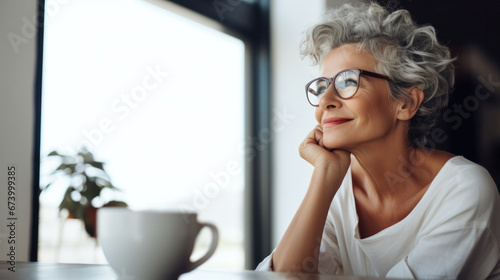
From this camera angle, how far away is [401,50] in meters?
1.55

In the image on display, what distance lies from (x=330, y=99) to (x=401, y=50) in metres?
0.29

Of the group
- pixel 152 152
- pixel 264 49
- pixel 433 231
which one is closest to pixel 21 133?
pixel 152 152

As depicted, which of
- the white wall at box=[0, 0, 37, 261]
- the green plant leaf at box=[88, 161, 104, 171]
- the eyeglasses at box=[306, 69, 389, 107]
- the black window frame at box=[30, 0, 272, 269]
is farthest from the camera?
the black window frame at box=[30, 0, 272, 269]

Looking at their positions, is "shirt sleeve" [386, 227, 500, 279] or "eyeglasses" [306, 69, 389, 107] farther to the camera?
"eyeglasses" [306, 69, 389, 107]

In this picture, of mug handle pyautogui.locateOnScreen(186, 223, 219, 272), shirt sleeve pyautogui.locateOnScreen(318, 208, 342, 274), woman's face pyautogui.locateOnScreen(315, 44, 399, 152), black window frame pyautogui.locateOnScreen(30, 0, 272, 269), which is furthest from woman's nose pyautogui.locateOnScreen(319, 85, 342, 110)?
black window frame pyautogui.locateOnScreen(30, 0, 272, 269)

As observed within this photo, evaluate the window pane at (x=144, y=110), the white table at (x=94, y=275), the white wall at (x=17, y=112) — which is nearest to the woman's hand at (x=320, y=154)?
the window pane at (x=144, y=110)

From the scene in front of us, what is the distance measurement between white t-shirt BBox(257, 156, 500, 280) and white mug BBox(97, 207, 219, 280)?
0.72m

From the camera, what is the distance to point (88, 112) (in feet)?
6.45

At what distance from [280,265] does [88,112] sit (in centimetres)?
115

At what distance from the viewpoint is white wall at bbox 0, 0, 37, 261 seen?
1.65 m

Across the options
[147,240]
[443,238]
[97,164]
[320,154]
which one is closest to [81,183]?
[97,164]

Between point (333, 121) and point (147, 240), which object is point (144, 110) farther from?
point (147, 240)

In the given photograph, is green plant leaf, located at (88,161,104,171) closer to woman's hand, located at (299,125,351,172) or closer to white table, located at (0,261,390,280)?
woman's hand, located at (299,125,351,172)

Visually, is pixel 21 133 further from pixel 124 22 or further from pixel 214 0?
pixel 214 0
